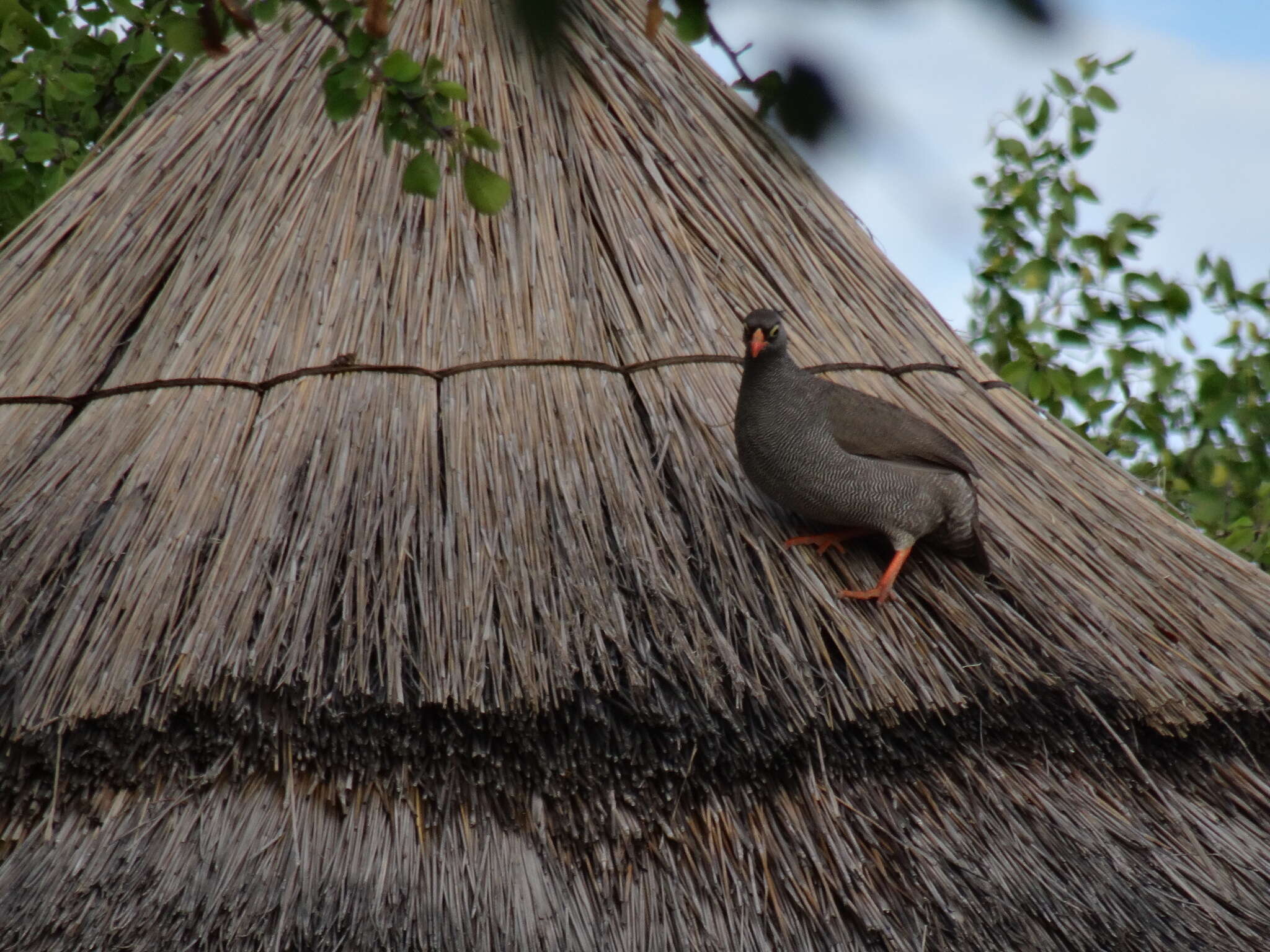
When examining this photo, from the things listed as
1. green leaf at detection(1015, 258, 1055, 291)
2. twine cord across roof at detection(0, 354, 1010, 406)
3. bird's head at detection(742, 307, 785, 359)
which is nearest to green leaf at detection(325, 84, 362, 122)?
twine cord across roof at detection(0, 354, 1010, 406)

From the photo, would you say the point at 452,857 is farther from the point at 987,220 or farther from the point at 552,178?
the point at 987,220

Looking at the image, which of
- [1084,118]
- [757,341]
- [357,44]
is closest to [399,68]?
[357,44]

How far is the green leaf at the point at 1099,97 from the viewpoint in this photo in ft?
11.1

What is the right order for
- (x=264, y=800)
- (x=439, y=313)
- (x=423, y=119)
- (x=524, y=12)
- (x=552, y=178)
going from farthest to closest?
(x=552, y=178) < (x=439, y=313) < (x=264, y=800) < (x=423, y=119) < (x=524, y=12)

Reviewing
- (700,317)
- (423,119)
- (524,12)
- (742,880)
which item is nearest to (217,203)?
(700,317)

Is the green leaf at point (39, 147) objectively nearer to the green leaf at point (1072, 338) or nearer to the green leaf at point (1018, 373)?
the green leaf at point (1018, 373)

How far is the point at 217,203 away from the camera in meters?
2.57

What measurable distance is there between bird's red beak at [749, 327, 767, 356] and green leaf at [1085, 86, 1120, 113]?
66.5 inches

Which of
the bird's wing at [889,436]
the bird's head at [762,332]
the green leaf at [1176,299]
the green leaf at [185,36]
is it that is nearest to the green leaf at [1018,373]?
the green leaf at [1176,299]

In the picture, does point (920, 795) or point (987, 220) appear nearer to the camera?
point (920, 795)

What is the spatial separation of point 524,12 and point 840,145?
16 cm

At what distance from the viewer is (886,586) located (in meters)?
2.09

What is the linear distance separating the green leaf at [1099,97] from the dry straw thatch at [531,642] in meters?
1.31

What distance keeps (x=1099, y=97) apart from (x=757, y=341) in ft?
6.47
